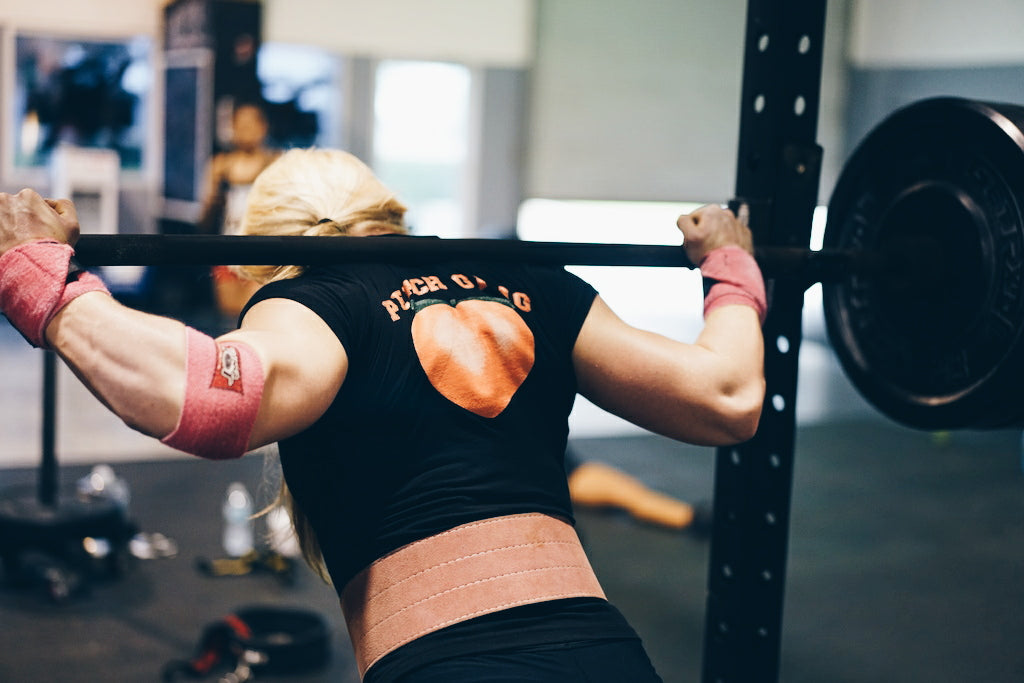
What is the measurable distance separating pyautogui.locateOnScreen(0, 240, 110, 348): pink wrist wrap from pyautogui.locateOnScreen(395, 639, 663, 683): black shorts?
20.0 inches

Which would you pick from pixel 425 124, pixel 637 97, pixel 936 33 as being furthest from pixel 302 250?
pixel 425 124

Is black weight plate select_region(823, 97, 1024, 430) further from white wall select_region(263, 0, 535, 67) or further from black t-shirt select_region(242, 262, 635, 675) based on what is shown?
white wall select_region(263, 0, 535, 67)

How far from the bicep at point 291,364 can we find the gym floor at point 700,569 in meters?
1.83

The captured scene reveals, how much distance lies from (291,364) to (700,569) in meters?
2.81

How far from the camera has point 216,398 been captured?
937 mm

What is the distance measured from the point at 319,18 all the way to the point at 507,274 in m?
6.68

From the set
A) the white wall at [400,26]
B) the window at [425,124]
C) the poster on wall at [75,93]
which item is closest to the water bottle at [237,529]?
the window at [425,124]

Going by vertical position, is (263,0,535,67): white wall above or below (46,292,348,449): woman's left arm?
above

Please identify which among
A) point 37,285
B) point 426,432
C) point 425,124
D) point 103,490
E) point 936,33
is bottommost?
point 103,490

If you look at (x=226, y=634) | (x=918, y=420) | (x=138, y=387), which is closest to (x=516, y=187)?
(x=226, y=634)

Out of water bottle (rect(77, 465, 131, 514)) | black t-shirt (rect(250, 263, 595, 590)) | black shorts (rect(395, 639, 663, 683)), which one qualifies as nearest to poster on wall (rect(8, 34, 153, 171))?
water bottle (rect(77, 465, 131, 514))

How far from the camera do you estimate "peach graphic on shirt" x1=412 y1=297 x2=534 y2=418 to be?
113 cm

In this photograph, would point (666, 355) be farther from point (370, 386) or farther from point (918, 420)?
point (918, 420)

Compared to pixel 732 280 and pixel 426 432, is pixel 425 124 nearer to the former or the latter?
pixel 732 280
